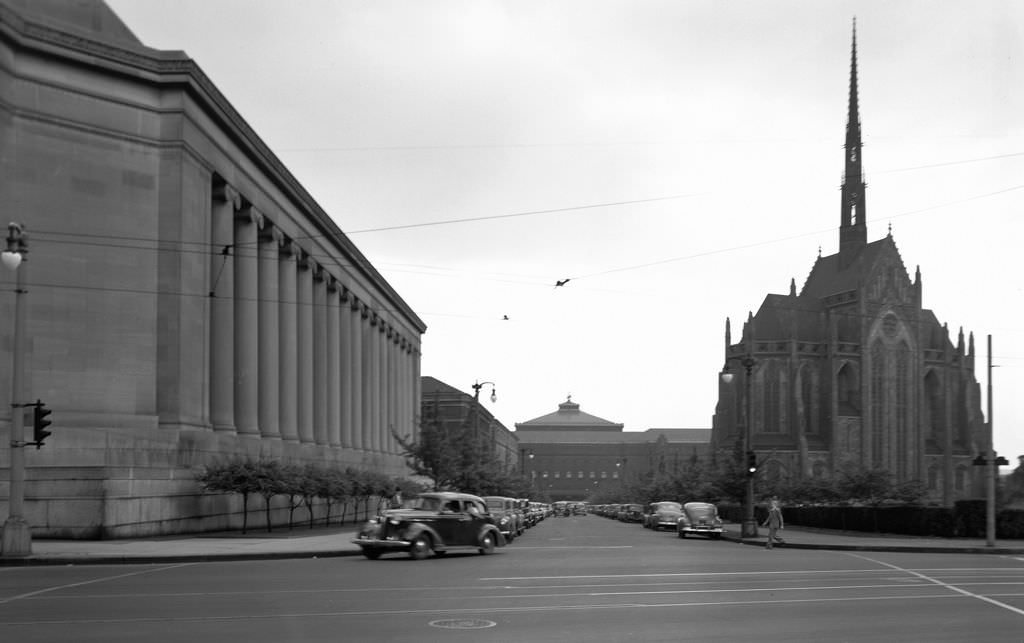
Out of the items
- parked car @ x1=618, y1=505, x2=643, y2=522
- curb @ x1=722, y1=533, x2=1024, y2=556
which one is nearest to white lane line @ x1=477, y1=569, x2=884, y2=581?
curb @ x1=722, y1=533, x2=1024, y2=556

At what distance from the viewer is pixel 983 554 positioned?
3269 cm

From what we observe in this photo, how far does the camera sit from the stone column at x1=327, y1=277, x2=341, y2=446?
228 ft

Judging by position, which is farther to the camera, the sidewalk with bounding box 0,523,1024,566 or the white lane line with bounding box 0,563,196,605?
the sidewalk with bounding box 0,523,1024,566

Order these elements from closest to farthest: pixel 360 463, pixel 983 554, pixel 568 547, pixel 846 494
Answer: pixel 983 554
pixel 568 547
pixel 846 494
pixel 360 463

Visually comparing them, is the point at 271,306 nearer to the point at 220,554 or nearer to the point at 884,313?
the point at 220,554

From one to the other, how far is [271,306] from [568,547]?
2508cm

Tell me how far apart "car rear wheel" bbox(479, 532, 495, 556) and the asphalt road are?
4432mm

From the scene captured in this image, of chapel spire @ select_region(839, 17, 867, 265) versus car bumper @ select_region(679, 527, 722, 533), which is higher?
chapel spire @ select_region(839, 17, 867, 265)

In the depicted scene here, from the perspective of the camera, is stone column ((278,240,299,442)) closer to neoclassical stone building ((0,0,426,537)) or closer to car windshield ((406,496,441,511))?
neoclassical stone building ((0,0,426,537))

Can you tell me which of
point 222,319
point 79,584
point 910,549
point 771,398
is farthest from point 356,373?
point 771,398

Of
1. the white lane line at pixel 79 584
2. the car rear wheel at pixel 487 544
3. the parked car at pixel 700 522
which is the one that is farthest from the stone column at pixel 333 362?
the white lane line at pixel 79 584

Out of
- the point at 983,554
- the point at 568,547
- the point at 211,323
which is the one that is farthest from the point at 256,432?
the point at 983,554

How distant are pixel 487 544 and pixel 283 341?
99.7 feet

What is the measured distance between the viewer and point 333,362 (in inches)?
2749
